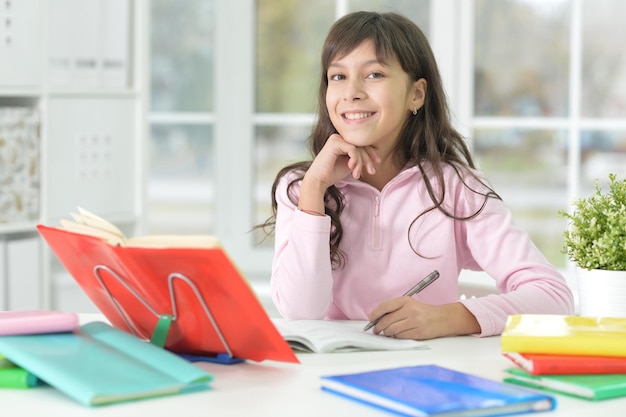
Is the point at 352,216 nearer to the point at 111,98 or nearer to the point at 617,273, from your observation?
the point at 617,273

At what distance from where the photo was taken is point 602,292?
5.23 feet

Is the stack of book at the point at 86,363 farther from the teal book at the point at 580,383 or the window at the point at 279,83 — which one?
the window at the point at 279,83

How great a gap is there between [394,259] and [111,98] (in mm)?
1774

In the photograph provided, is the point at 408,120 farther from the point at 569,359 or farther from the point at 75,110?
the point at 75,110

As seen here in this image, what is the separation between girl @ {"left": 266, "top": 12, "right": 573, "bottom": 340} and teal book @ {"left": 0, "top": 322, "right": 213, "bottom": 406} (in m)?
0.60

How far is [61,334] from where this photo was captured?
1.35 metres

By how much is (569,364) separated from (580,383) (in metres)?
0.04

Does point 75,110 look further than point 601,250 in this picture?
Yes

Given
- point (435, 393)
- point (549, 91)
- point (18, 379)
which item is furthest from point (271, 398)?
point (549, 91)

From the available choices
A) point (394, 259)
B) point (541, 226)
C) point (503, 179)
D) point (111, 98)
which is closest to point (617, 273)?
point (394, 259)

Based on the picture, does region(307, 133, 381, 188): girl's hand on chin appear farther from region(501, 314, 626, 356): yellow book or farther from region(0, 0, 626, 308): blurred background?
region(0, 0, 626, 308): blurred background

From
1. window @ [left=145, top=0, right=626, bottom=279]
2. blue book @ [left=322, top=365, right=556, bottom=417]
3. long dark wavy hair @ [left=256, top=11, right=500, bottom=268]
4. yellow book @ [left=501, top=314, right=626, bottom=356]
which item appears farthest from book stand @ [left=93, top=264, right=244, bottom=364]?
window @ [left=145, top=0, right=626, bottom=279]

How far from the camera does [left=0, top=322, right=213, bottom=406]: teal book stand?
3.74ft

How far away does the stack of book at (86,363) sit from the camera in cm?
115
